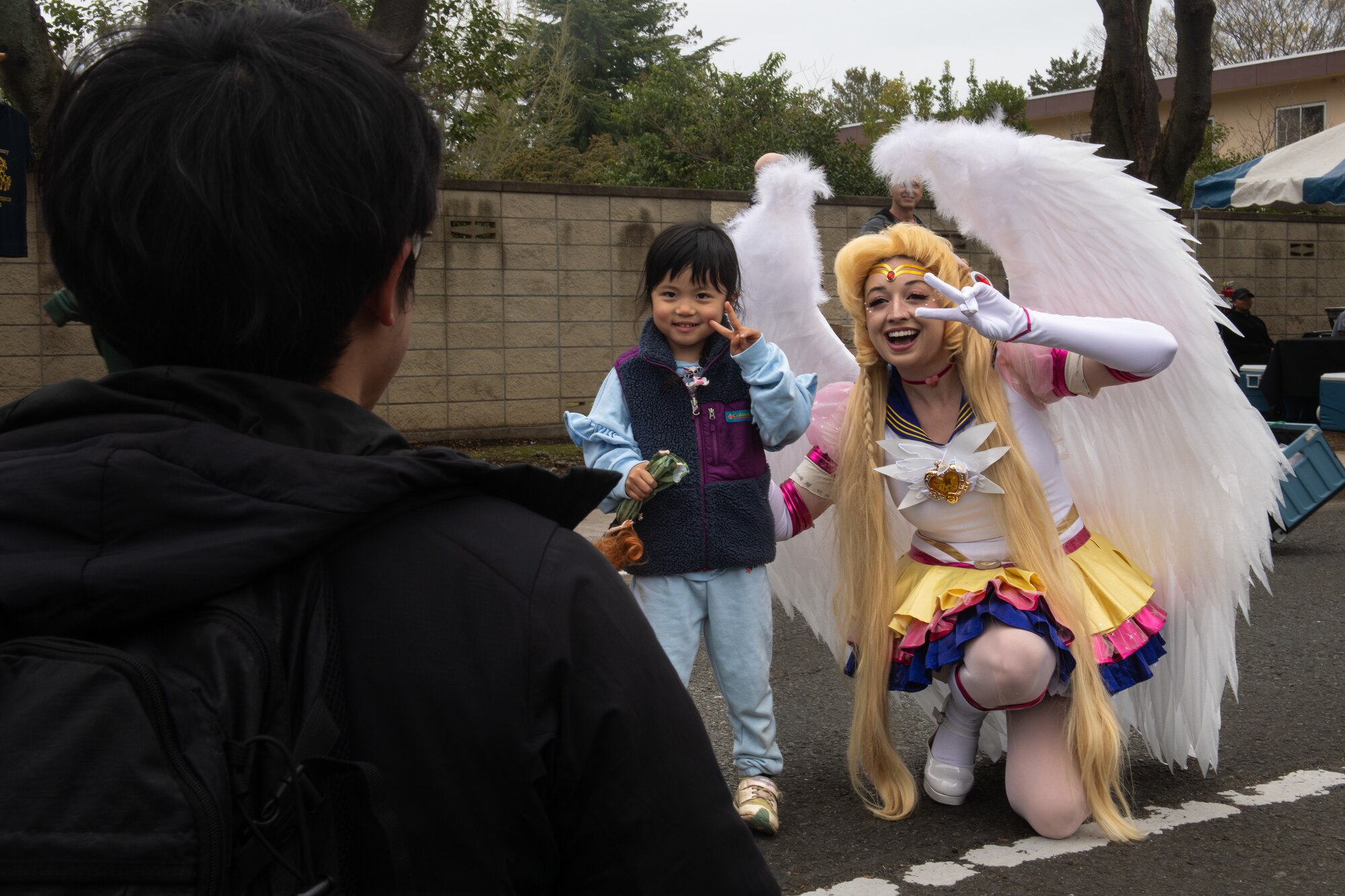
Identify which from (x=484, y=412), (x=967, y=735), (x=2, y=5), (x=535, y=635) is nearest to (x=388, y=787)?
(x=535, y=635)

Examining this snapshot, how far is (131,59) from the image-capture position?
0.95 metres

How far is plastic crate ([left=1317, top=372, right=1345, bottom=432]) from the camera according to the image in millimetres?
9555

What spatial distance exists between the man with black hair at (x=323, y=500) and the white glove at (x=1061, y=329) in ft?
6.85

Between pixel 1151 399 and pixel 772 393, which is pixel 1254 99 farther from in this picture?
pixel 772 393

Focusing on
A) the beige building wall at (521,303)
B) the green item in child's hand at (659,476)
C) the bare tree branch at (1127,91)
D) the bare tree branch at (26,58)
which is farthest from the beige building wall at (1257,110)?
the green item in child's hand at (659,476)

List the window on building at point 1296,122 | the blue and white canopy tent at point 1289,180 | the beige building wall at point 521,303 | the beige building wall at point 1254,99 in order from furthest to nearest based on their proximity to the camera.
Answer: the window on building at point 1296,122 < the beige building wall at point 1254,99 < the blue and white canopy tent at point 1289,180 < the beige building wall at point 521,303

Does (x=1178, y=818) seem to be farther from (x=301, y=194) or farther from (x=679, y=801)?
(x=301, y=194)

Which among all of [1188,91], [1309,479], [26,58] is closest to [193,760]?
[1309,479]

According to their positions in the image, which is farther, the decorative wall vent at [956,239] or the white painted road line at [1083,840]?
the decorative wall vent at [956,239]

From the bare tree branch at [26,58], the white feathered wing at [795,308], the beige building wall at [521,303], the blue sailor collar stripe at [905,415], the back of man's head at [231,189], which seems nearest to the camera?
the back of man's head at [231,189]

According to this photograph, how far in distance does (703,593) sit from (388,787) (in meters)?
2.40

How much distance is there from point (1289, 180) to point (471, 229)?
7.04 m

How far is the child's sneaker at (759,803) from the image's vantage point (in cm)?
308

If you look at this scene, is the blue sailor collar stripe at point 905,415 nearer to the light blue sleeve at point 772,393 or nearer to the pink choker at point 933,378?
the pink choker at point 933,378
